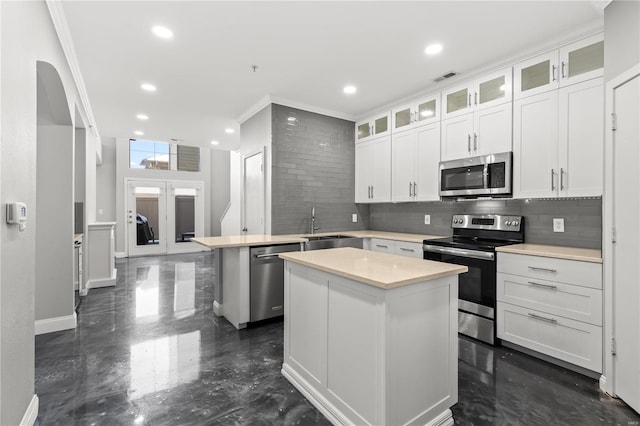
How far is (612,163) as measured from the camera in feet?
6.64

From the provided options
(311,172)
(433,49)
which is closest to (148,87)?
(311,172)

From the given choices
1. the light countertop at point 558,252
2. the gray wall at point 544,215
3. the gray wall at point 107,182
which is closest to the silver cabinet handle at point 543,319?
the light countertop at point 558,252

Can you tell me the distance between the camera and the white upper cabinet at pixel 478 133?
10.1 ft

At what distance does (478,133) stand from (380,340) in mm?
2684

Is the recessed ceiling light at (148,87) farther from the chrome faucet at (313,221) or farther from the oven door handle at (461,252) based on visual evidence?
the oven door handle at (461,252)

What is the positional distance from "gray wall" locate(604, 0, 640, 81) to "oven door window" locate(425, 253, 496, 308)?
1652 mm

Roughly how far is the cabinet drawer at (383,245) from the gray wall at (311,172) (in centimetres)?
77

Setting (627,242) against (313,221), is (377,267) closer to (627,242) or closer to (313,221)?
(627,242)

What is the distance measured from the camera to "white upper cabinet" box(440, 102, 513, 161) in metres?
3.06

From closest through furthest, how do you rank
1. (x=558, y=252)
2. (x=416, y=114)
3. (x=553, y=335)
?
(x=553, y=335)
(x=558, y=252)
(x=416, y=114)

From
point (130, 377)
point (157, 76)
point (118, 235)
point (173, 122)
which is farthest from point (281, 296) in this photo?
point (118, 235)

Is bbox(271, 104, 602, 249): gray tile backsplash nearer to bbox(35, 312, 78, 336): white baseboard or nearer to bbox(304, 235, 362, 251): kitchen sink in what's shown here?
bbox(304, 235, 362, 251): kitchen sink

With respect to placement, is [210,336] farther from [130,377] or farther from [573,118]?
[573,118]

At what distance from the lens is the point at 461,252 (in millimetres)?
3029
